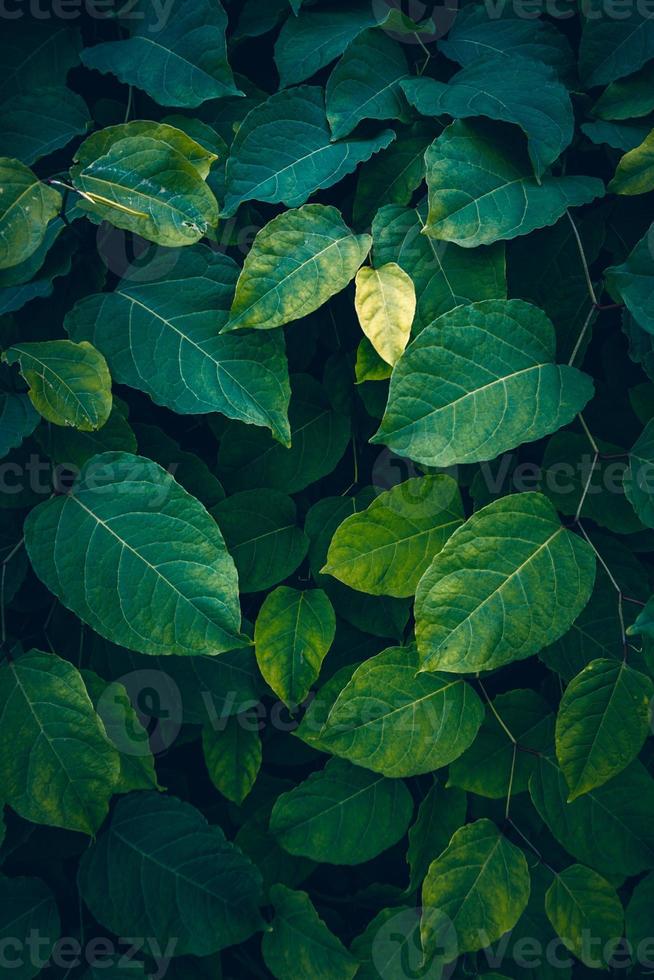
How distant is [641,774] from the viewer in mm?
1187

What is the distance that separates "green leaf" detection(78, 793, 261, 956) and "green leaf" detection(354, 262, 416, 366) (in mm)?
701

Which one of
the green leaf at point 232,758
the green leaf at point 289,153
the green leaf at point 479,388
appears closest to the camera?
the green leaf at point 479,388

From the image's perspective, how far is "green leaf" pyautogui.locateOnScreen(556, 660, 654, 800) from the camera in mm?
1076

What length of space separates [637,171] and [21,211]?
775 mm

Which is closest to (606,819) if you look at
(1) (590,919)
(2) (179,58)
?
(1) (590,919)

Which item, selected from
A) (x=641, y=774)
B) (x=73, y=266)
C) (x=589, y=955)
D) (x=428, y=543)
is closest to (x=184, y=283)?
(x=73, y=266)

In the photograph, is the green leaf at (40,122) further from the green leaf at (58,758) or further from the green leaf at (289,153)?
the green leaf at (58,758)

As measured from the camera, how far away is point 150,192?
1.08m

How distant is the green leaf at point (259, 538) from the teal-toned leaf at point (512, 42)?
0.67m

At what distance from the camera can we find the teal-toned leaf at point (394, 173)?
1.17 m

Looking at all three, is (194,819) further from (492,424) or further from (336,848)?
(492,424)

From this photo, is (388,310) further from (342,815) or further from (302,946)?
(302,946)

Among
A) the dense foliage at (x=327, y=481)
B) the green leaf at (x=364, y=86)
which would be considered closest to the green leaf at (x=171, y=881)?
the dense foliage at (x=327, y=481)

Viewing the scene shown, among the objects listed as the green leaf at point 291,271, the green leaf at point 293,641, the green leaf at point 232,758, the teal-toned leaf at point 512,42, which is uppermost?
the teal-toned leaf at point 512,42
